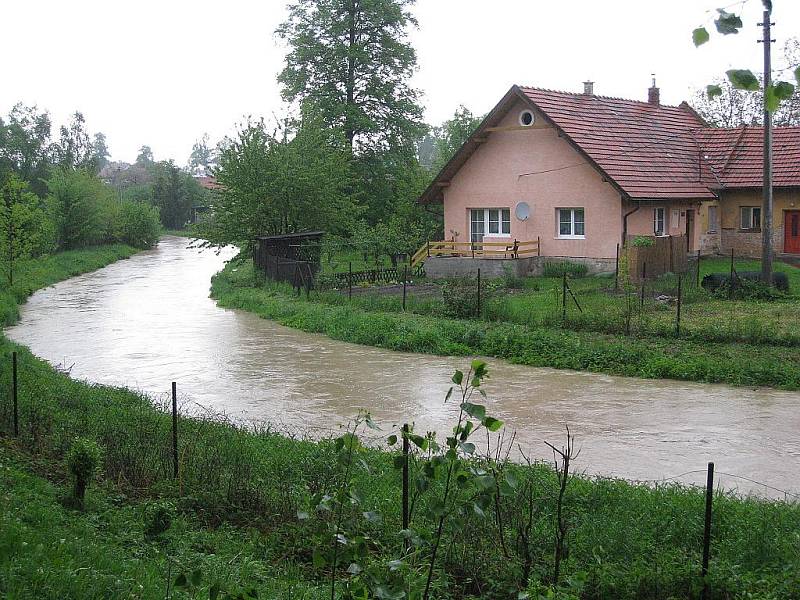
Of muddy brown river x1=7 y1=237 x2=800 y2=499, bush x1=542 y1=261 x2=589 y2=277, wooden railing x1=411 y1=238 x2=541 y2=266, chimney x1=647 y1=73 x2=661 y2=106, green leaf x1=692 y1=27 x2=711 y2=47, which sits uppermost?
chimney x1=647 y1=73 x2=661 y2=106

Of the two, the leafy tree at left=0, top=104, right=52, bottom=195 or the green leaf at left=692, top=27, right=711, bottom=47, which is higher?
the leafy tree at left=0, top=104, right=52, bottom=195

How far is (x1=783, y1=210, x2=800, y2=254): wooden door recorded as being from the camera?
34094 millimetres

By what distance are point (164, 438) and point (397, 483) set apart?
292cm

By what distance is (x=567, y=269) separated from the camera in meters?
31.6

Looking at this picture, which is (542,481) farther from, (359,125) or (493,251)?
(359,125)

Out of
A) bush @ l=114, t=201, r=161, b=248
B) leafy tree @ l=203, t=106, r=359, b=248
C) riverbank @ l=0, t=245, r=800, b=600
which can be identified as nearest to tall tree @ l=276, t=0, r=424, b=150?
leafy tree @ l=203, t=106, r=359, b=248

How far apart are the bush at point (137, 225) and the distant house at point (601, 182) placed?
3567 cm

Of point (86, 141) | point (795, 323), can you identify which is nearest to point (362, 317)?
point (795, 323)

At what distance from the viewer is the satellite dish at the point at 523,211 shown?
1312 inches

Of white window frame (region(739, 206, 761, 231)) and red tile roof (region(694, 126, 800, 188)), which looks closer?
red tile roof (region(694, 126, 800, 188))

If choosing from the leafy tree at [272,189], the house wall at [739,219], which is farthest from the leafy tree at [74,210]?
the house wall at [739,219]

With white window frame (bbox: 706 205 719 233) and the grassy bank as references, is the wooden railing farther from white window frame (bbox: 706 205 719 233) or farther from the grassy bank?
the grassy bank

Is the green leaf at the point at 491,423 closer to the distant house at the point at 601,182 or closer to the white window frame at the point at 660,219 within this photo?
the distant house at the point at 601,182

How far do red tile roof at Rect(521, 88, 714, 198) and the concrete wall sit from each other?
9.61ft
